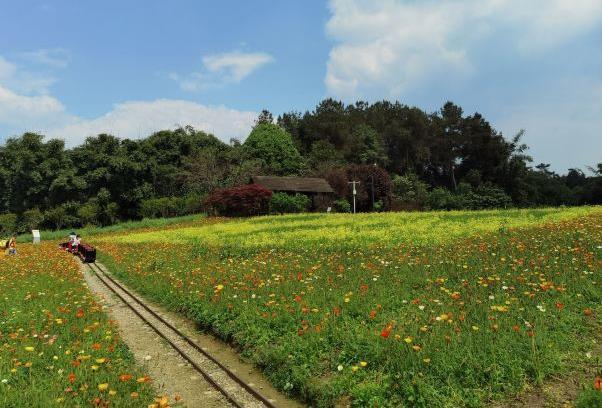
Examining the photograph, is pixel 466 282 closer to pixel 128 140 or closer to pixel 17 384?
pixel 17 384

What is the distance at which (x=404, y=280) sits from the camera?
32.8 feet

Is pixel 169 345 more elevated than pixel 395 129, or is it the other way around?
pixel 395 129

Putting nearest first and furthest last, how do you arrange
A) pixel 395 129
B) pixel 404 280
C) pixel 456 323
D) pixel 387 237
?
pixel 456 323 → pixel 404 280 → pixel 387 237 → pixel 395 129

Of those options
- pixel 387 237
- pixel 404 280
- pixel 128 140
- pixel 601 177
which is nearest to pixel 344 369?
pixel 404 280

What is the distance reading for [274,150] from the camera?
7294cm

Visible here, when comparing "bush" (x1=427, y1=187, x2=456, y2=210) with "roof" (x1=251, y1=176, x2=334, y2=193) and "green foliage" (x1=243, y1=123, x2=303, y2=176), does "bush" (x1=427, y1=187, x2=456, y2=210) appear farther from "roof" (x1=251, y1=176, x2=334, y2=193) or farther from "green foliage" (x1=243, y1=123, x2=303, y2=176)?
"green foliage" (x1=243, y1=123, x2=303, y2=176)

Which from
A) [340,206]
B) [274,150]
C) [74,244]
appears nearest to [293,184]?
[340,206]

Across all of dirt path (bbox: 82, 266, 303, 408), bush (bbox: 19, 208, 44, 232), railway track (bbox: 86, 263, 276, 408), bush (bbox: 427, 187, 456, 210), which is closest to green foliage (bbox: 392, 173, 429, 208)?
bush (bbox: 427, 187, 456, 210)

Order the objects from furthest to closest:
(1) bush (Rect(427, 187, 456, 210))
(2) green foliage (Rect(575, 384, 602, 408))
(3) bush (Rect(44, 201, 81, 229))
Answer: (3) bush (Rect(44, 201, 81, 229)), (1) bush (Rect(427, 187, 456, 210)), (2) green foliage (Rect(575, 384, 602, 408))

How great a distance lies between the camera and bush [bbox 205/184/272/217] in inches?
1877

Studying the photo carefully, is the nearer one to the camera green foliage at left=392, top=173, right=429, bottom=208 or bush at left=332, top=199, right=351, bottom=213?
bush at left=332, top=199, right=351, bottom=213

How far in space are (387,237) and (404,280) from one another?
8967mm

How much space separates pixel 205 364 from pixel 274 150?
216 ft

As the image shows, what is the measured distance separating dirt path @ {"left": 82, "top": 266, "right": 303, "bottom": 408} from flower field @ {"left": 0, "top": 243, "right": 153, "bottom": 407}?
1.63 feet
